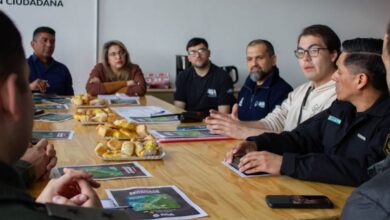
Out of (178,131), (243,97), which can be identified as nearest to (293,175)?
(178,131)

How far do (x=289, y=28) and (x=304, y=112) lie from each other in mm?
3743

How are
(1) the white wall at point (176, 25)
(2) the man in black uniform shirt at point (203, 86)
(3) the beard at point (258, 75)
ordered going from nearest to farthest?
1. (3) the beard at point (258, 75)
2. (2) the man in black uniform shirt at point (203, 86)
3. (1) the white wall at point (176, 25)

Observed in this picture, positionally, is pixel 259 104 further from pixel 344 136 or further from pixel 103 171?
pixel 103 171

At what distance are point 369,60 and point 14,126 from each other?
5.23 feet

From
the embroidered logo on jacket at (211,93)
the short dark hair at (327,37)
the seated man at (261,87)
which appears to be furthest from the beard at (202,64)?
the short dark hair at (327,37)

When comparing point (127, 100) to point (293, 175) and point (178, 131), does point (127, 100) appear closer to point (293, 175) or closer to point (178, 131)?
point (178, 131)

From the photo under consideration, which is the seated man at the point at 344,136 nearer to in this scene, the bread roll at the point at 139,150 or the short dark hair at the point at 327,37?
the bread roll at the point at 139,150

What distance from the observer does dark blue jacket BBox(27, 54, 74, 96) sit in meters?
4.60

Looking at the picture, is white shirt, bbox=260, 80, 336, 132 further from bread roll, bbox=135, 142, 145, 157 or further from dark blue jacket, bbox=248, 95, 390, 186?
bread roll, bbox=135, 142, 145, 157

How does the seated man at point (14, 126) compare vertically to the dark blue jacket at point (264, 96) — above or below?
above

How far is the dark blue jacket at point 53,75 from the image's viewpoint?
181 inches

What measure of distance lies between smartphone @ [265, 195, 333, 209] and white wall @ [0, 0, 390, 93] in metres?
4.25

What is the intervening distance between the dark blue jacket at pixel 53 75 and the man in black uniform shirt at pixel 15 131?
3.99m

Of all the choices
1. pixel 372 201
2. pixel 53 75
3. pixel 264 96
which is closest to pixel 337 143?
pixel 372 201
